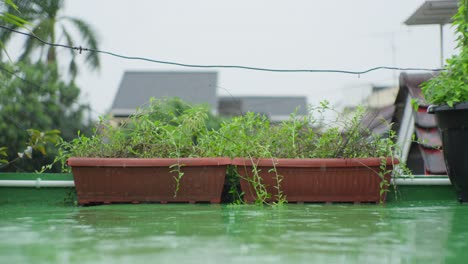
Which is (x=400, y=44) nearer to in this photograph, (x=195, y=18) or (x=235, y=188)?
(x=195, y=18)

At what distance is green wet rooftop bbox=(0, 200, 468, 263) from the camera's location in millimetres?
1270

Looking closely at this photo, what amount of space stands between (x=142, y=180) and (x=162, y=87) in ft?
79.0

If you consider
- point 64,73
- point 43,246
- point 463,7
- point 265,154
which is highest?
point 64,73

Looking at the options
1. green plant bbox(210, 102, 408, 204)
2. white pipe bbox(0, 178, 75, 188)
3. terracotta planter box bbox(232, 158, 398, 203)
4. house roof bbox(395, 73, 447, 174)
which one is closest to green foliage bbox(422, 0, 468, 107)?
green plant bbox(210, 102, 408, 204)

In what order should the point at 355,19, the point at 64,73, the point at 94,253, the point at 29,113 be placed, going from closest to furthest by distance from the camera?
1. the point at 94,253
2. the point at 355,19
3. the point at 29,113
4. the point at 64,73

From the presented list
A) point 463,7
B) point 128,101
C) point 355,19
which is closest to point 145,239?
point 463,7

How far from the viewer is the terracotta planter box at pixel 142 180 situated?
9.03 ft

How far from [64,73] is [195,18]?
5.06m

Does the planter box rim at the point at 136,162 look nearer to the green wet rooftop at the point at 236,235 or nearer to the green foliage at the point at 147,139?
the green foliage at the point at 147,139

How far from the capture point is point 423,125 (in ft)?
12.7

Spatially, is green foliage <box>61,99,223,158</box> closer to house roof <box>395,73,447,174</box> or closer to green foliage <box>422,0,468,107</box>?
green foliage <box>422,0,468,107</box>

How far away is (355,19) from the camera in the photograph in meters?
10.4

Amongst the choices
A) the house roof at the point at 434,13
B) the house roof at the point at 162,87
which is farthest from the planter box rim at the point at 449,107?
the house roof at the point at 162,87

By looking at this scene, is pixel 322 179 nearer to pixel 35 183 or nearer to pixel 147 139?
pixel 147 139
